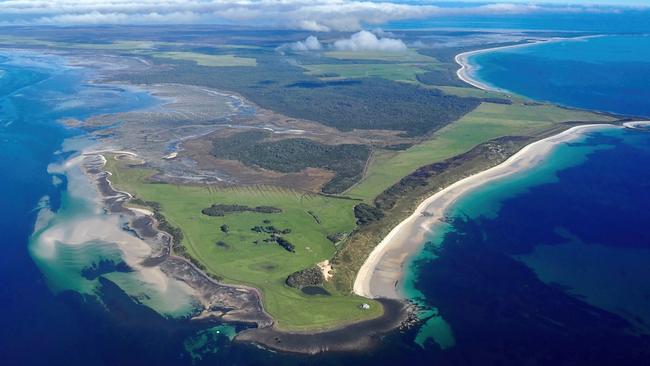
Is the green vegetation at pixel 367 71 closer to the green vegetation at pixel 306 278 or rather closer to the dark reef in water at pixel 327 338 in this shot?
the green vegetation at pixel 306 278

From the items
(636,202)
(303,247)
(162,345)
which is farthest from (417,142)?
(162,345)

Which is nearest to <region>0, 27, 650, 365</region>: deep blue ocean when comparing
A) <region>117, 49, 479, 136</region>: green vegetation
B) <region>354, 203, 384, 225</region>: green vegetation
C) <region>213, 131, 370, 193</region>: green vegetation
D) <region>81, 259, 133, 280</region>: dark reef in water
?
<region>81, 259, 133, 280</region>: dark reef in water

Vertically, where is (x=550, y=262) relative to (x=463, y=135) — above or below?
below

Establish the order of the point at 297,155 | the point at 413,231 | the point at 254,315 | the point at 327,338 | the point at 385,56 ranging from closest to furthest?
the point at 327,338
the point at 254,315
the point at 413,231
the point at 297,155
the point at 385,56

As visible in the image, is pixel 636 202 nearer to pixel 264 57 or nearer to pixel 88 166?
pixel 88 166

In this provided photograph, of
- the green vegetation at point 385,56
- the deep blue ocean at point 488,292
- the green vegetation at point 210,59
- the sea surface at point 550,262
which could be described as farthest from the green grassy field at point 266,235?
the green vegetation at point 385,56

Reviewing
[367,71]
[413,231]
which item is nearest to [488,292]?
[413,231]

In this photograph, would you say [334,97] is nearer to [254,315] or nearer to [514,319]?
[254,315]

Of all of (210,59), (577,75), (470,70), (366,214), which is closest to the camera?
(366,214)
